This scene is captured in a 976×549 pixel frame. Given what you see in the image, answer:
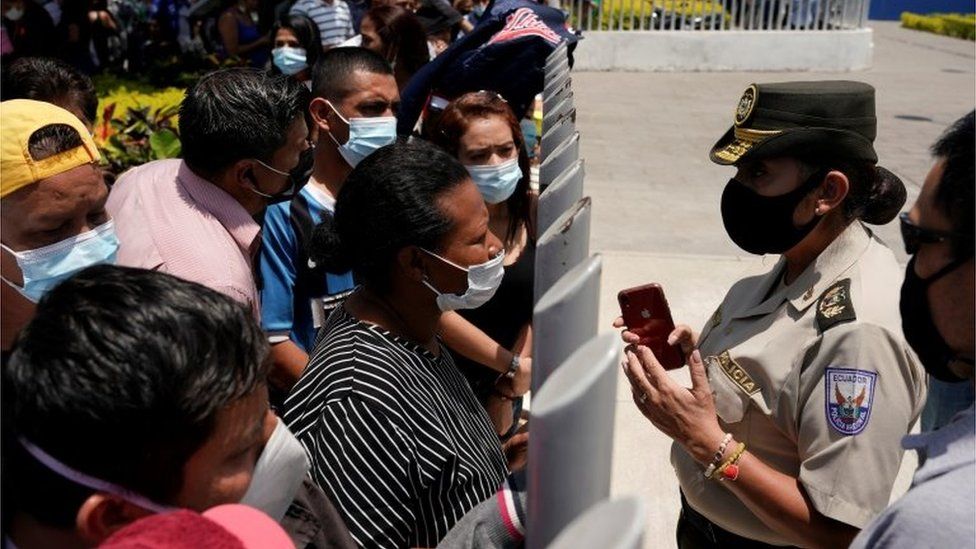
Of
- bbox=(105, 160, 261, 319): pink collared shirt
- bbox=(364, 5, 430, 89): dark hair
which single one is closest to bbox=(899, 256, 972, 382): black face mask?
bbox=(105, 160, 261, 319): pink collared shirt

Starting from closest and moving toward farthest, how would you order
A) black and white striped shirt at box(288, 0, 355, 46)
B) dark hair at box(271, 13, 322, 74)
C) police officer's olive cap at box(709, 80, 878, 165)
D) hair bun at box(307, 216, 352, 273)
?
police officer's olive cap at box(709, 80, 878, 165)
hair bun at box(307, 216, 352, 273)
dark hair at box(271, 13, 322, 74)
black and white striped shirt at box(288, 0, 355, 46)

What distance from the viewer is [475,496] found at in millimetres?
1867

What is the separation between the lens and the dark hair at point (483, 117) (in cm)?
343

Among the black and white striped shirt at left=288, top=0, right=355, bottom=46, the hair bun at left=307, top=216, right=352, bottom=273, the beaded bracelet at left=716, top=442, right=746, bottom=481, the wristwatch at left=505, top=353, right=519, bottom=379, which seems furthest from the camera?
the black and white striped shirt at left=288, top=0, right=355, bottom=46

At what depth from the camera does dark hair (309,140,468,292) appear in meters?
2.17

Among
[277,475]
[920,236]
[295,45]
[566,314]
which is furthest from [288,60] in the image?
[566,314]

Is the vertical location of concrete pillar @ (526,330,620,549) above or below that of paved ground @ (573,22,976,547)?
above

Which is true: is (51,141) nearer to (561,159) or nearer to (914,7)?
(561,159)

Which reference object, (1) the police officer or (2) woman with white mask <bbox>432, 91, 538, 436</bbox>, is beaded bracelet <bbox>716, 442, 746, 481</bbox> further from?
(2) woman with white mask <bbox>432, 91, 538, 436</bbox>

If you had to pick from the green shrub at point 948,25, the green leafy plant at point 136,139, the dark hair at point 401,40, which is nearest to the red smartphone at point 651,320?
the green leafy plant at point 136,139

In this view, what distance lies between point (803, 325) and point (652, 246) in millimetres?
5332

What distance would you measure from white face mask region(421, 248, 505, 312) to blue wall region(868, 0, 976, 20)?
35.8m

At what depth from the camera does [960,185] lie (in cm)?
145

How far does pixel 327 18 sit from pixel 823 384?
6877mm
